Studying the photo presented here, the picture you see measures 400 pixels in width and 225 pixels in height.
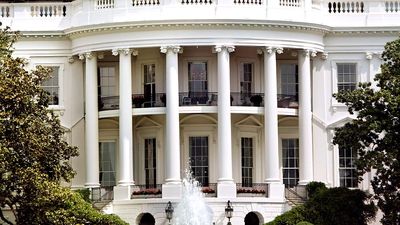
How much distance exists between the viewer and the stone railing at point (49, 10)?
2530 inches

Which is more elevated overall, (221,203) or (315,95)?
(315,95)

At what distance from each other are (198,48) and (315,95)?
6.31 metres

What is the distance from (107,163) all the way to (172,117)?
5.49 m

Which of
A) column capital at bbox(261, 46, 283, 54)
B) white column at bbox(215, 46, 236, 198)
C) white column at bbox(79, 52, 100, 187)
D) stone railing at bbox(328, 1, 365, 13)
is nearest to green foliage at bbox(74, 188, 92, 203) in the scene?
white column at bbox(79, 52, 100, 187)

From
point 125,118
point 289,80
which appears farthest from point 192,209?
point 289,80

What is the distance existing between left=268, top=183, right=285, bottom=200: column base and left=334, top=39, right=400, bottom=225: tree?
6474 mm

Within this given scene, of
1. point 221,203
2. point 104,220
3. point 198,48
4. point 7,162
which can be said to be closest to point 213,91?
point 198,48

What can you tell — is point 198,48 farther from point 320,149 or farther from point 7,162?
point 7,162

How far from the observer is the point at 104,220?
171ft

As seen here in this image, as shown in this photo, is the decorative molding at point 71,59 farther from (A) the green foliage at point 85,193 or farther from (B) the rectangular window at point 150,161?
(A) the green foliage at point 85,193

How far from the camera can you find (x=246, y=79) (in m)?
63.2

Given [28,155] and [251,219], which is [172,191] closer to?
[251,219]

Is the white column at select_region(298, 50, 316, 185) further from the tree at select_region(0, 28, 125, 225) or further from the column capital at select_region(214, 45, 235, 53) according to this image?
the tree at select_region(0, 28, 125, 225)

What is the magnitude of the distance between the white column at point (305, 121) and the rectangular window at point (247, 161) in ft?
8.94
